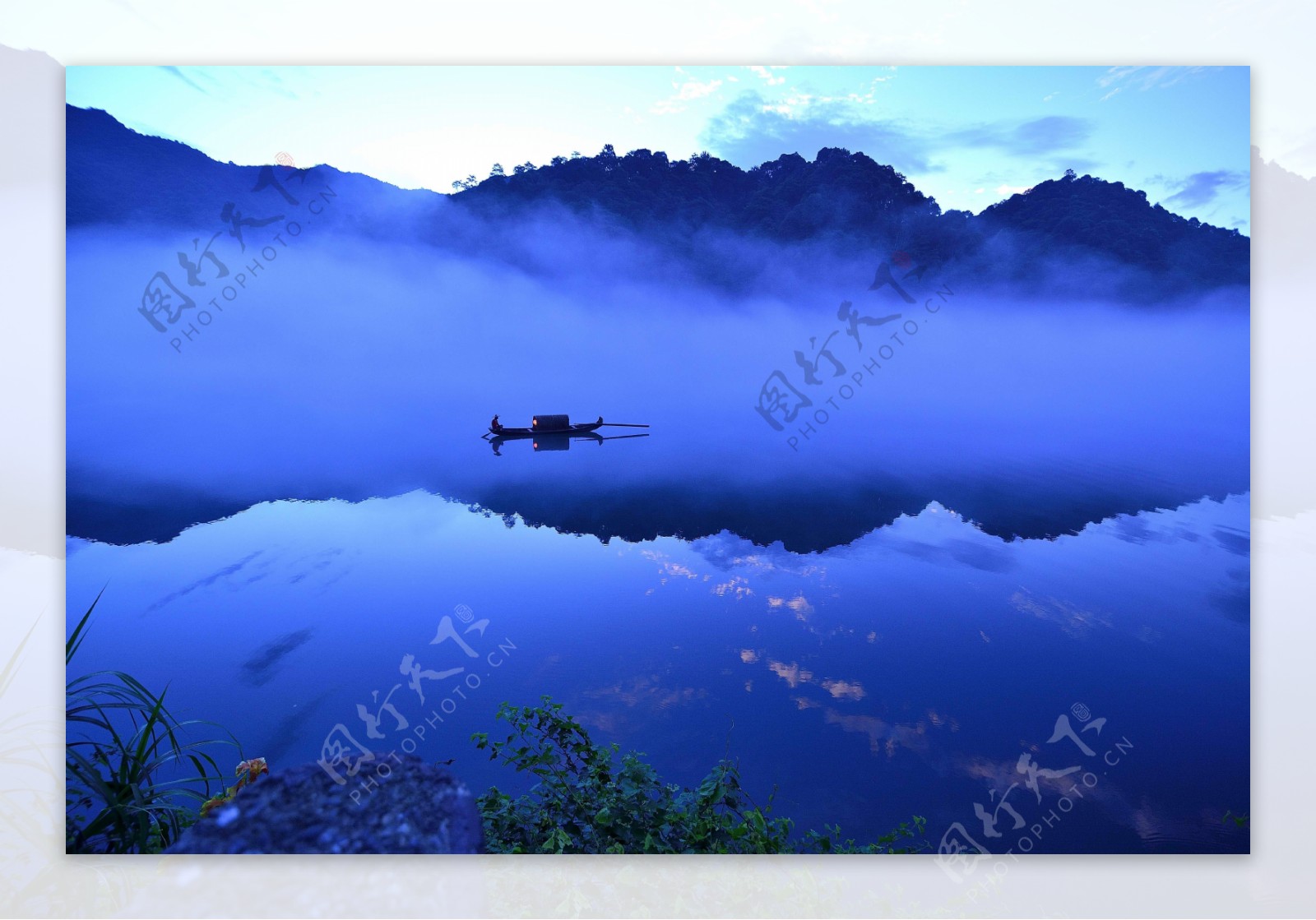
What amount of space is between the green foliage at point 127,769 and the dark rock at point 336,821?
11 centimetres

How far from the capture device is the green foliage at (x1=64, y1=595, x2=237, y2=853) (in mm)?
2158

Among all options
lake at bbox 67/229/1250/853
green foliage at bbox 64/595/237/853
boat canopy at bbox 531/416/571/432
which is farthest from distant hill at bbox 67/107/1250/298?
green foliage at bbox 64/595/237/853

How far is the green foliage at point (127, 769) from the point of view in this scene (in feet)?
7.08

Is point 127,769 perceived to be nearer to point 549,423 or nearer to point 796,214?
point 549,423

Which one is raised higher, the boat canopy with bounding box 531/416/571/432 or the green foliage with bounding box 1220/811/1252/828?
the boat canopy with bounding box 531/416/571/432

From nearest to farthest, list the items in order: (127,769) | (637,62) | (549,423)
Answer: (127,769)
(637,62)
(549,423)

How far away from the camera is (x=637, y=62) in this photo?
238cm

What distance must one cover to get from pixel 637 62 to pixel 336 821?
9.27 feet

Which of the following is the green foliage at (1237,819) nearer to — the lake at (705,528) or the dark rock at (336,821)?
the lake at (705,528)

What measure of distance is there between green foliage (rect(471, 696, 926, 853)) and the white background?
7 cm

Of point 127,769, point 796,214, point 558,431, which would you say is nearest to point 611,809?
point 558,431

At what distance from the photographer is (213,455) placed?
2379 millimetres

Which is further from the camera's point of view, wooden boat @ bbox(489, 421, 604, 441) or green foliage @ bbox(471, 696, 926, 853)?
wooden boat @ bbox(489, 421, 604, 441)

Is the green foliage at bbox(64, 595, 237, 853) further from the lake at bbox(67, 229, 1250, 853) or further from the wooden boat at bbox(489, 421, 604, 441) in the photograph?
the wooden boat at bbox(489, 421, 604, 441)
